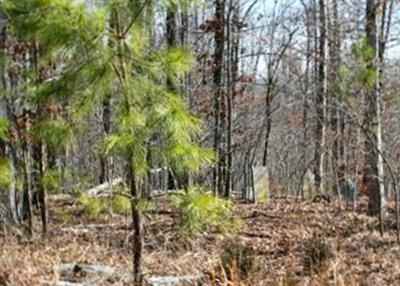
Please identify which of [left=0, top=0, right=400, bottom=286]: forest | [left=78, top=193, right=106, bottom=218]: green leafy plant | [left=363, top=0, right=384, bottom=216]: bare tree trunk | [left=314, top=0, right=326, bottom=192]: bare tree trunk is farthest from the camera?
[left=314, top=0, right=326, bottom=192]: bare tree trunk

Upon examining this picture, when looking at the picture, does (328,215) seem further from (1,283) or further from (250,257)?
(1,283)

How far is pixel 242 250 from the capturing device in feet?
22.0

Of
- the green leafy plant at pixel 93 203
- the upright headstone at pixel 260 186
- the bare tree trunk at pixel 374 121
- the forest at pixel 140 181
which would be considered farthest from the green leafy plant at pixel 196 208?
the upright headstone at pixel 260 186

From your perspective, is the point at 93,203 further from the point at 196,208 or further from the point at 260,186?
the point at 260,186

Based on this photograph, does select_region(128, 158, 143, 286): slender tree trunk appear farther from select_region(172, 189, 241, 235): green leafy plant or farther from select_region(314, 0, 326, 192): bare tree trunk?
select_region(314, 0, 326, 192): bare tree trunk

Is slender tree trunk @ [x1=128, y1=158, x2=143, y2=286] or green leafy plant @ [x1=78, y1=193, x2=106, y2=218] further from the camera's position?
green leafy plant @ [x1=78, y1=193, x2=106, y2=218]

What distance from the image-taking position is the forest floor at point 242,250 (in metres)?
6.32

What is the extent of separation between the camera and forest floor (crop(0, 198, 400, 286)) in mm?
6316

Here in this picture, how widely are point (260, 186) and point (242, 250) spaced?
8804mm

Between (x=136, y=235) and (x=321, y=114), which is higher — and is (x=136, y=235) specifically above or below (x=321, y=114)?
below

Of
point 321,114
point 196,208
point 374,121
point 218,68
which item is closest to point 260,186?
point 321,114

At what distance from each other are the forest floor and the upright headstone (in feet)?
7.66

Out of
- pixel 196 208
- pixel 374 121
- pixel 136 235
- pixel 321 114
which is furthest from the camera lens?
pixel 321 114

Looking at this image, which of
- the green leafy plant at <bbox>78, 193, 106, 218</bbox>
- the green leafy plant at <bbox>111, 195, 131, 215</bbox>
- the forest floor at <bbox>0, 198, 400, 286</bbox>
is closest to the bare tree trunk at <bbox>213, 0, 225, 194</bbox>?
the forest floor at <bbox>0, 198, 400, 286</bbox>
